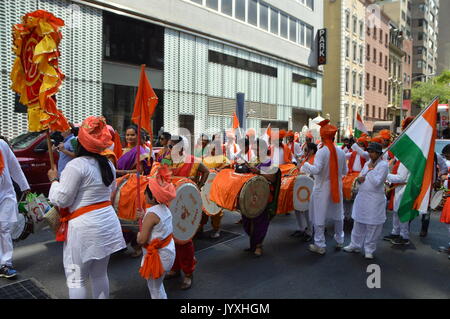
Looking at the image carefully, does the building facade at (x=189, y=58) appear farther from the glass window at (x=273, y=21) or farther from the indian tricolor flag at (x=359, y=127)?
the indian tricolor flag at (x=359, y=127)

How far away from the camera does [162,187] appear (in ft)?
10.9

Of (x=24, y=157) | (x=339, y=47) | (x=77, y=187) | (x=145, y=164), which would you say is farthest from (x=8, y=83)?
(x=339, y=47)

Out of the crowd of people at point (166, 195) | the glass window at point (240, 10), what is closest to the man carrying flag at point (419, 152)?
the crowd of people at point (166, 195)

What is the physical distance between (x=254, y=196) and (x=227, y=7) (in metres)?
17.9

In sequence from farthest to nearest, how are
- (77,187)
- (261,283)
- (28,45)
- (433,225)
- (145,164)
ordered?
1. (433,225)
2. (145,164)
3. (261,283)
4. (28,45)
5. (77,187)

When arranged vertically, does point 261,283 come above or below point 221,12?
below

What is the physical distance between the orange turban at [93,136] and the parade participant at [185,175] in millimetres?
1690

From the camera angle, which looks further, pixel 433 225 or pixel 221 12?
pixel 221 12

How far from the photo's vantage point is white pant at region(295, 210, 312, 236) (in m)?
6.56

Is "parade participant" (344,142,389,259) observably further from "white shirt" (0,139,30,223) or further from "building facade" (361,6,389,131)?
"building facade" (361,6,389,131)

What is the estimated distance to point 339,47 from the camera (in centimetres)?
3647

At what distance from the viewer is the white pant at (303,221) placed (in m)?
6.56
